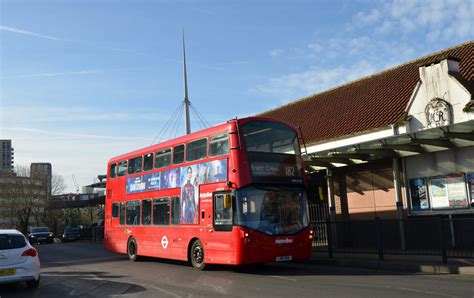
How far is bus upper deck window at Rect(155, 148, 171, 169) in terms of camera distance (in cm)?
1658

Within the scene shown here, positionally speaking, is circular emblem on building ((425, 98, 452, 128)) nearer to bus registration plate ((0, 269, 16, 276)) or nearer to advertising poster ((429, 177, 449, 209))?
advertising poster ((429, 177, 449, 209))

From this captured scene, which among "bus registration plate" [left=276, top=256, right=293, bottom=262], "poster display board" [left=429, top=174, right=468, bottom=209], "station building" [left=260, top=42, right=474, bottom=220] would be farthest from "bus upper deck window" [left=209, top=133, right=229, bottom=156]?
"poster display board" [left=429, top=174, right=468, bottom=209]

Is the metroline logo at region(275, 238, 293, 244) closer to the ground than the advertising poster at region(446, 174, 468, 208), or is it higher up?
closer to the ground

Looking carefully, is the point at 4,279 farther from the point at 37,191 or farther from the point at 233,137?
the point at 37,191

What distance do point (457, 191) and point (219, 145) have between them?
29.0ft

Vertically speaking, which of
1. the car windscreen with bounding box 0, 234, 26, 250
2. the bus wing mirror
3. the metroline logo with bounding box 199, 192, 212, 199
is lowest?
the car windscreen with bounding box 0, 234, 26, 250

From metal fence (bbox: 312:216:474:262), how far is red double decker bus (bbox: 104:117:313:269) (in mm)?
2792

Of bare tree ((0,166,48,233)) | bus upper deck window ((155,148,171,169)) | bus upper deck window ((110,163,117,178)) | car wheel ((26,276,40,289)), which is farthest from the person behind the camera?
bare tree ((0,166,48,233))

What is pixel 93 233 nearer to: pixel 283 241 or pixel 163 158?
pixel 163 158

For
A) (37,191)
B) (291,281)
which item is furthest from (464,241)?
(37,191)

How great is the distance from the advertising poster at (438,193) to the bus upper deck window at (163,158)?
382 inches

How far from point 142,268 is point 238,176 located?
5.43 m

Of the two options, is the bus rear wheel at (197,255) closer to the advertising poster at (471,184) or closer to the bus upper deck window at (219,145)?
the bus upper deck window at (219,145)

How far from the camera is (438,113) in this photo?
1747 centimetres
